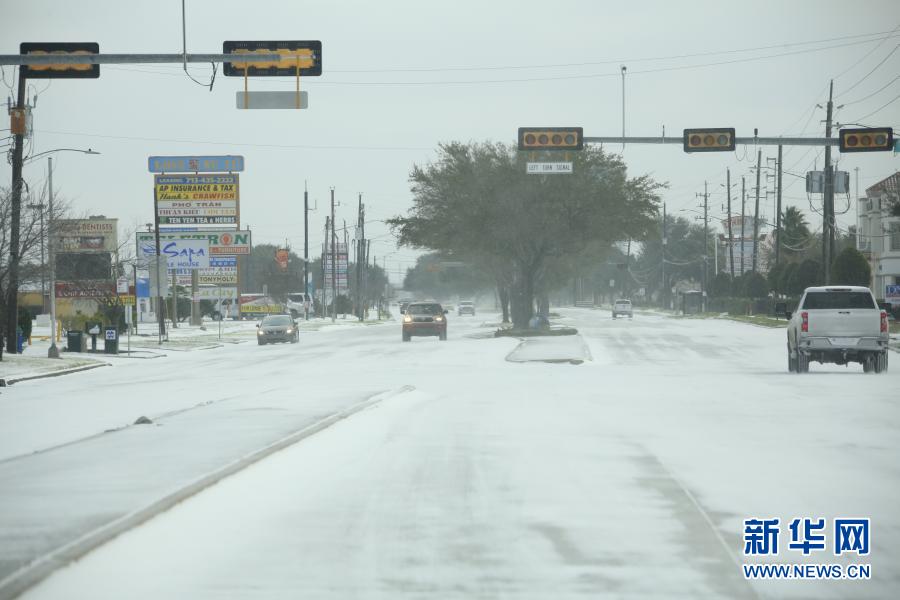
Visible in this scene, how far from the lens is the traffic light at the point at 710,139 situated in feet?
108

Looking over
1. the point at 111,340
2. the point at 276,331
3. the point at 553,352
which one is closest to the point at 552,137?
the point at 553,352

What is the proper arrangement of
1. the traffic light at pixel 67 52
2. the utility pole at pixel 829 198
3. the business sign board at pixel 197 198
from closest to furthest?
the traffic light at pixel 67 52 < the utility pole at pixel 829 198 < the business sign board at pixel 197 198

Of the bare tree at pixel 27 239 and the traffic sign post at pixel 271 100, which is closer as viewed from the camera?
the traffic sign post at pixel 271 100

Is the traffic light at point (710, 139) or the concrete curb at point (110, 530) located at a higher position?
the traffic light at point (710, 139)

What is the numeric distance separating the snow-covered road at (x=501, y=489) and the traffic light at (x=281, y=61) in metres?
6.07

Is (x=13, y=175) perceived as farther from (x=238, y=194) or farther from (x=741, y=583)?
(x=741, y=583)

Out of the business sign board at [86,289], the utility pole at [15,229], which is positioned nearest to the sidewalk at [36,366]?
the utility pole at [15,229]

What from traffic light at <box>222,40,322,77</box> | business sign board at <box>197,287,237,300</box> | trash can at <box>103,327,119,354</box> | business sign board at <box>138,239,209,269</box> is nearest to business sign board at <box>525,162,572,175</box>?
traffic light at <box>222,40,322,77</box>

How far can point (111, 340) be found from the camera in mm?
47500

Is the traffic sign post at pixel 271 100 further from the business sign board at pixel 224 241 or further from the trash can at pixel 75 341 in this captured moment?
the business sign board at pixel 224 241

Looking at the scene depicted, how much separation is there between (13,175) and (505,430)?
29773mm

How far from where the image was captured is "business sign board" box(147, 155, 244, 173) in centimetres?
7319

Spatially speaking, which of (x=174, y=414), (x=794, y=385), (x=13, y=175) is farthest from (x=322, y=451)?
(x=13, y=175)

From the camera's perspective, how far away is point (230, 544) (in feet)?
28.0
